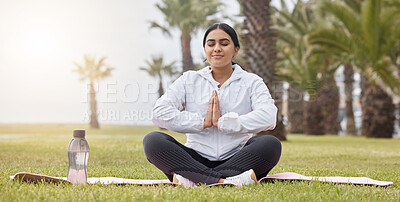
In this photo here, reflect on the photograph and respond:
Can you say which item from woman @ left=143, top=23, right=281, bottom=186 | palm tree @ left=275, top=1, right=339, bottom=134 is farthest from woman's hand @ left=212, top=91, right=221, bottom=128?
palm tree @ left=275, top=1, right=339, bottom=134

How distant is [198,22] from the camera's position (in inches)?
904

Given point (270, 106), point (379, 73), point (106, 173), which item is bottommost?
point (106, 173)

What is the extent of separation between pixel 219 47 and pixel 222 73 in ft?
0.91

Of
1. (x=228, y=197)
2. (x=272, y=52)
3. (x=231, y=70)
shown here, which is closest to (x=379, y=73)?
(x=272, y=52)

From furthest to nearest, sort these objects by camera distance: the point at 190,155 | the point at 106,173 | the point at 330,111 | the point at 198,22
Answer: the point at 198,22 < the point at 330,111 < the point at 106,173 < the point at 190,155

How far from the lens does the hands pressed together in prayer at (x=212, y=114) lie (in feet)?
10.5

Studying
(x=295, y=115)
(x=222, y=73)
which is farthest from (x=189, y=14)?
(x=222, y=73)

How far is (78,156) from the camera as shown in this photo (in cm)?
324

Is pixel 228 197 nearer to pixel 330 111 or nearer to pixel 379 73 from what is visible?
pixel 379 73

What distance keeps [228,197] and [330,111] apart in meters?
20.0

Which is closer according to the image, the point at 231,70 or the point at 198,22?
the point at 231,70

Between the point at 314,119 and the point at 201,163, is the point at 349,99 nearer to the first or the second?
the point at 314,119

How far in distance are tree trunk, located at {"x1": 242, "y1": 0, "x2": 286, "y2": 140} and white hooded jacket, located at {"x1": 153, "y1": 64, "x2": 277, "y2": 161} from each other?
375 inches

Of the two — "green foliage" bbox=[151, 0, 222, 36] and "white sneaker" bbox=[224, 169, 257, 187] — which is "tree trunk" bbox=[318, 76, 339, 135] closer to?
"green foliage" bbox=[151, 0, 222, 36]
